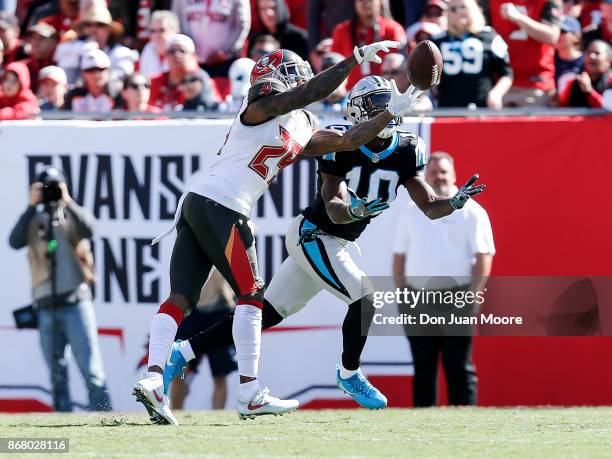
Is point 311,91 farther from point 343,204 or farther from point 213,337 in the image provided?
point 213,337

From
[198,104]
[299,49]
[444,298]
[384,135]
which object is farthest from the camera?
[299,49]

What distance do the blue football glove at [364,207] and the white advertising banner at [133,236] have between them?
2.09 meters

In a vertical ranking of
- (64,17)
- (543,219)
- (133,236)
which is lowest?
(133,236)

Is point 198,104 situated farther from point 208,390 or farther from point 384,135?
point 384,135

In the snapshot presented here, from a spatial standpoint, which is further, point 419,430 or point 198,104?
point 198,104

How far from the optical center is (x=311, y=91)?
6027mm

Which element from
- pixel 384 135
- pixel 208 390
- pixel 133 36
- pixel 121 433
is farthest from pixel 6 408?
pixel 133 36

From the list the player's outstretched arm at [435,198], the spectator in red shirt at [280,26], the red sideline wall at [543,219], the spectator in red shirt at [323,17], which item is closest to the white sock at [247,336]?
the player's outstretched arm at [435,198]

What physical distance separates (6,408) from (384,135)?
3.52 m

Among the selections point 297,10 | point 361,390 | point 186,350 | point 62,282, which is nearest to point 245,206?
point 186,350

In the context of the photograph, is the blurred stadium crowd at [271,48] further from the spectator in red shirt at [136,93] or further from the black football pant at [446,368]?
the black football pant at [446,368]

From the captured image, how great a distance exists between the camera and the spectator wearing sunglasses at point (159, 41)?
417 inches

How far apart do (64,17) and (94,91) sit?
6.67 feet

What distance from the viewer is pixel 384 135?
6.77 metres
